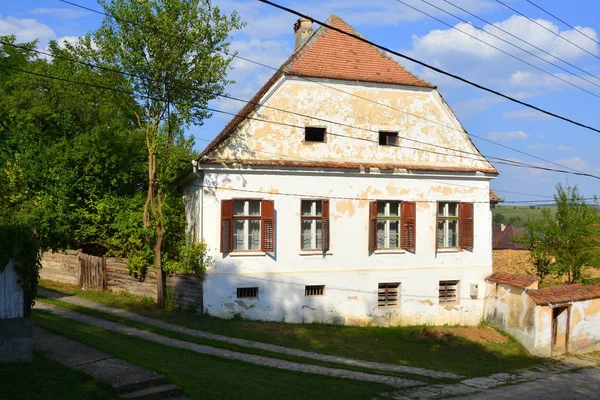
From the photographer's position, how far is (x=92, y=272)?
68.2 feet

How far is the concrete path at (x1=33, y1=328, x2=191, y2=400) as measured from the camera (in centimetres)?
891

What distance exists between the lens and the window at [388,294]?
19750 mm

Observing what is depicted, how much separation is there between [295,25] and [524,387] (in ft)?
55.0

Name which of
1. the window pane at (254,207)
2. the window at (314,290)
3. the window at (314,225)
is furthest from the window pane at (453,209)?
the window pane at (254,207)

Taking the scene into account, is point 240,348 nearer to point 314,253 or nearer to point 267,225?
point 267,225

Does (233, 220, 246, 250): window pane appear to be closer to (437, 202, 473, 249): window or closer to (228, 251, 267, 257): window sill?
(228, 251, 267, 257): window sill

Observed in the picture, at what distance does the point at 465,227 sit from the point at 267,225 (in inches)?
306

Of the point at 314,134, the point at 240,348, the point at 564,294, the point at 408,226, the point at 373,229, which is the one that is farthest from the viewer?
the point at 408,226

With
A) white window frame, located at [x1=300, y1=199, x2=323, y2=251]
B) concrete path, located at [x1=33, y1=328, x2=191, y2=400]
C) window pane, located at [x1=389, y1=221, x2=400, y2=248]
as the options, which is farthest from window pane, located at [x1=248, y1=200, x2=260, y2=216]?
concrete path, located at [x1=33, y1=328, x2=191, y2=400]

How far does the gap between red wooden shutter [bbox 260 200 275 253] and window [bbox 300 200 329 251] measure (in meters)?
1.18

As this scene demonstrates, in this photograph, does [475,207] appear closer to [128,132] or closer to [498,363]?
[498,363]

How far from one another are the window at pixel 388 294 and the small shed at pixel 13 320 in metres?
12.4

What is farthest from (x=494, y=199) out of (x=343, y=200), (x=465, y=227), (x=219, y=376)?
(x=219, y=376)

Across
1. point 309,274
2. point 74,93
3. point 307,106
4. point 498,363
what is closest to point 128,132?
point 74,93
